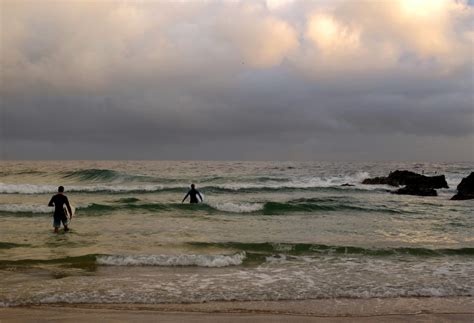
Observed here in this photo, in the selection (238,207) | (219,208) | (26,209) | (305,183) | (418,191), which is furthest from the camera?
(305,183)

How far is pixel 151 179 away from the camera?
1886 inches

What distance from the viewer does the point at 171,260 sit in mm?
11305

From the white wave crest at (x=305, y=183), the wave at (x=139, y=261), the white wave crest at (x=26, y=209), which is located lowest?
the wave at (x=139, y=261)

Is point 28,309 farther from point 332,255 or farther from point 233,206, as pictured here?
point 233,206

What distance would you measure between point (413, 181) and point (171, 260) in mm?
34193

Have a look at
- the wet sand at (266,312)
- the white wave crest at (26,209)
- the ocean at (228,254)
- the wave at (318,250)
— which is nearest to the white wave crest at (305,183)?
the ocean at (228,254)

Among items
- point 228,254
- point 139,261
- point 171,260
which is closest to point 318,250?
point 228,254

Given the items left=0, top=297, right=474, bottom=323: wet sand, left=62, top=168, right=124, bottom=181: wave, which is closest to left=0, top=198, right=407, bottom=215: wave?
left=0, top=297, right=474, bottom=323: wet sand

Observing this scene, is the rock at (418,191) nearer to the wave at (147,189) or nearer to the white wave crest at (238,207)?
the wave at (147,189)

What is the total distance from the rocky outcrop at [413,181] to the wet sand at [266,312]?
3199cm

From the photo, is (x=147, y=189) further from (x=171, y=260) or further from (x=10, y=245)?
(x=171, y=260)

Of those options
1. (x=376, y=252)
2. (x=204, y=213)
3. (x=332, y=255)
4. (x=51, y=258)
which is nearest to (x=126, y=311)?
(x=51, y=258)

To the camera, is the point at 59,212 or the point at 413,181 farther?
the point at 413,181

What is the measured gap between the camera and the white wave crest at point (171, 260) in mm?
11117
